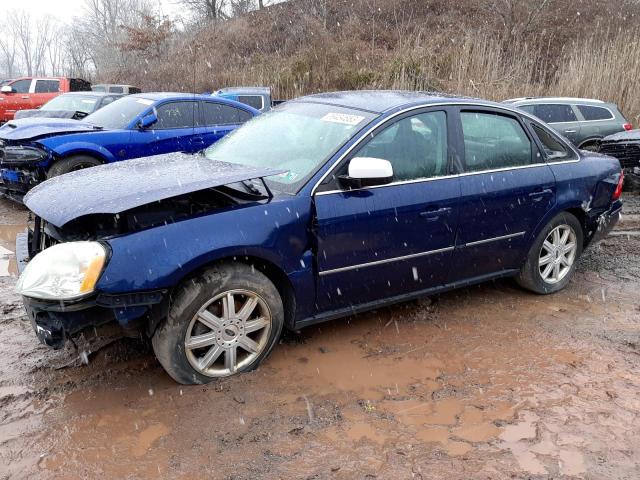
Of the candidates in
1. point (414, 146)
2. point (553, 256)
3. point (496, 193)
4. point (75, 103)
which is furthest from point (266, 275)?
point (75, 103)

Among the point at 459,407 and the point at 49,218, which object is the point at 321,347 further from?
the point at 49,218

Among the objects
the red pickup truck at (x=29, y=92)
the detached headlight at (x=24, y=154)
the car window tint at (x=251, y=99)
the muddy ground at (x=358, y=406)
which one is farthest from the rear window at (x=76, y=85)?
the muddy ground at (x=358, y=406)

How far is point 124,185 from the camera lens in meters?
3.16

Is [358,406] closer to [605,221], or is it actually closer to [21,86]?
[605,221]

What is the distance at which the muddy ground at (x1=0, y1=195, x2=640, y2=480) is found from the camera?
2.56 m

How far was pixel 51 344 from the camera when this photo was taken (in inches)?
110

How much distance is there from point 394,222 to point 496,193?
3.15 ft

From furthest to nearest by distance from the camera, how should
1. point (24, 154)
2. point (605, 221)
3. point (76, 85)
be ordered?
point (76, 85) → point (24, 154) → point (605, 221)

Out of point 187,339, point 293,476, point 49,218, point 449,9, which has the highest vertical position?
point 449,9

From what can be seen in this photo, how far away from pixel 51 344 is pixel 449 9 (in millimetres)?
30988

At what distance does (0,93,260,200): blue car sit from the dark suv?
18.0 ft

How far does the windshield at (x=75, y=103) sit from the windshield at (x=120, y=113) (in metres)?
3.82

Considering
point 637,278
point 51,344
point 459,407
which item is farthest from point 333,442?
point 637,278

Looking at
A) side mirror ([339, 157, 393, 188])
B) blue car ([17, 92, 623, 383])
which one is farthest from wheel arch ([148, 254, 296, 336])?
side mirror ([339, 157, 393, 188])
